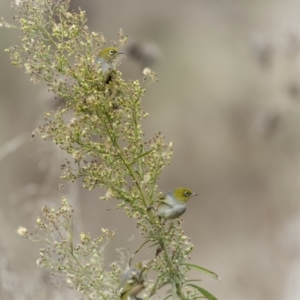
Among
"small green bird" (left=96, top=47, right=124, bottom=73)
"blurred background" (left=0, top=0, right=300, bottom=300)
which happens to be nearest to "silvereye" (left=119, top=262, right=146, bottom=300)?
"small green bird" (left=96, top=47, right=124, bottom=73)

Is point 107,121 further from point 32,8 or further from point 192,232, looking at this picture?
point 192,232

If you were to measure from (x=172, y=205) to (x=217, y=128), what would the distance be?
2746 millimetres

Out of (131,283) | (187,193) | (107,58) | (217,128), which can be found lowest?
(131,283)

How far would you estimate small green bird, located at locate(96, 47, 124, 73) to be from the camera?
0.82 meters

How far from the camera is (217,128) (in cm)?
350

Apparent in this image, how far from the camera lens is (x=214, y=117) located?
3516 mm

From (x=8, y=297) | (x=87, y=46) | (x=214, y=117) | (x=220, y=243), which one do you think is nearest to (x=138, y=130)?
(x=87, y=46)

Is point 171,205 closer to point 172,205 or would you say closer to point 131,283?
point 172,205

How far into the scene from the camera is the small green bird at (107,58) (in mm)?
819

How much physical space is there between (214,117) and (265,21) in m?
0.76

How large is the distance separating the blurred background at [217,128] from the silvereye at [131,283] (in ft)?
5.88

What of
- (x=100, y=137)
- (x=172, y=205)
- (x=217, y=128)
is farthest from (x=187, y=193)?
(x=217, y=128)

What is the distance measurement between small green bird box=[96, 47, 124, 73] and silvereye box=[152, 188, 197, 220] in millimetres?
227

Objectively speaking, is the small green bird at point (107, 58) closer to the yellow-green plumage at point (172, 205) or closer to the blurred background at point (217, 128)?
the yellow-green plumage at point (172, 205)
